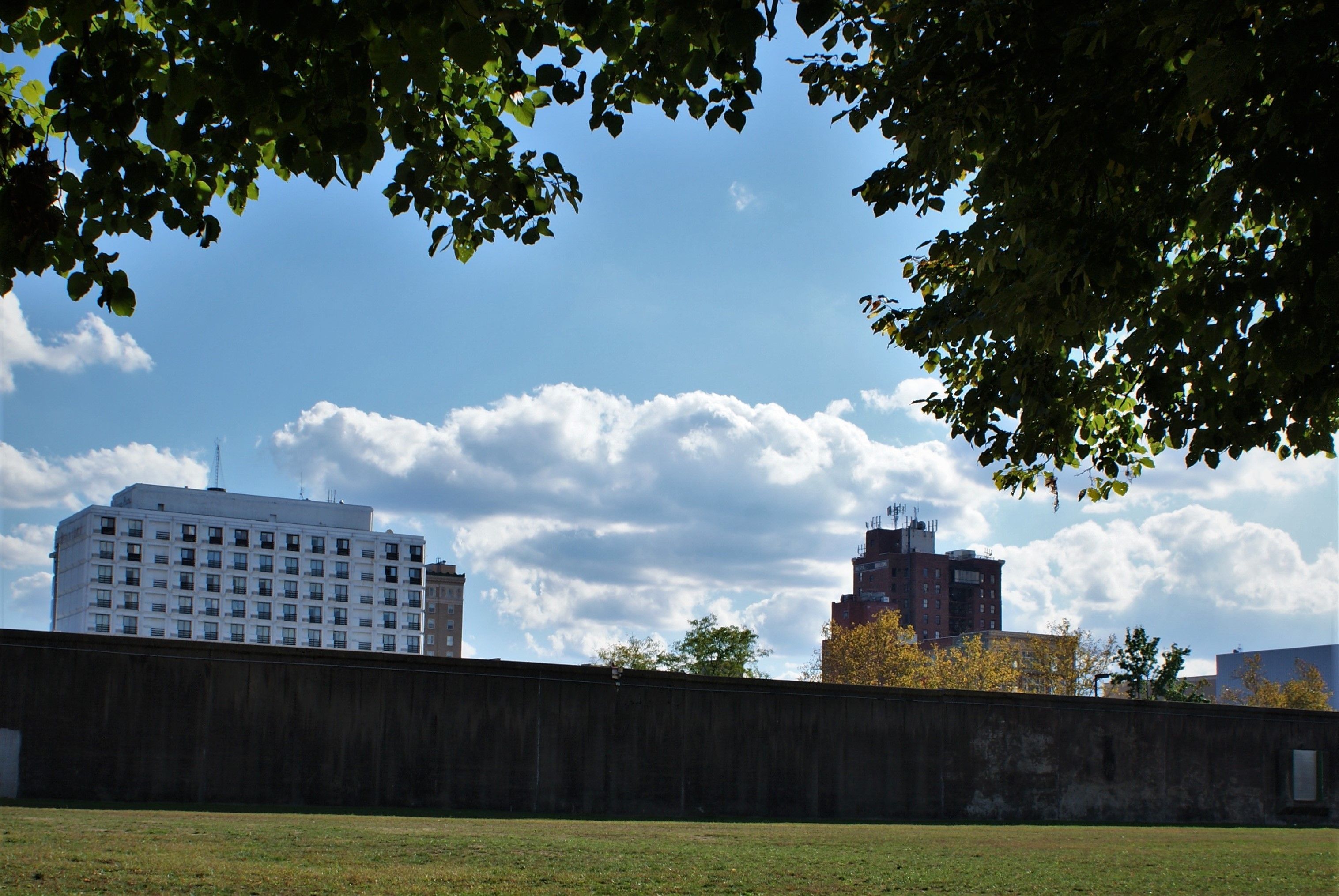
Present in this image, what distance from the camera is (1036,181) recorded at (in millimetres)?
8570

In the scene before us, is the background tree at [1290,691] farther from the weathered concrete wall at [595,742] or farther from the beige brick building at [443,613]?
the beige brick building at [443,613]

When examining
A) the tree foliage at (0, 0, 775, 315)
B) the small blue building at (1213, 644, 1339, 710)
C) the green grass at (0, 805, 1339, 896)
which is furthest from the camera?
the small blue building at (1213, 644, 1339, 710)

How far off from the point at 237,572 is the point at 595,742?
119m

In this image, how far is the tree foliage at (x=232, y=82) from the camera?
19.5ft

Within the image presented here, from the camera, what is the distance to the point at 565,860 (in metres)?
12.1

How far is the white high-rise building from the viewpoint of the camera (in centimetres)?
13138

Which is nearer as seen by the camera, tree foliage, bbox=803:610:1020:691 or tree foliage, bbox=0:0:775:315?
tree foliage, bbox=0:0:775:315

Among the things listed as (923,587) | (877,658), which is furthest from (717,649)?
(923,587)

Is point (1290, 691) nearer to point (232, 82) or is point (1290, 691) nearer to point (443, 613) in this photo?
point (232, 82)

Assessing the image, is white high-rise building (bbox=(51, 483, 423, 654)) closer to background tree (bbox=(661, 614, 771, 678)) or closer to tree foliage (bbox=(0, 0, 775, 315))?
background tree (bbox=(661, 614, 771, 678))

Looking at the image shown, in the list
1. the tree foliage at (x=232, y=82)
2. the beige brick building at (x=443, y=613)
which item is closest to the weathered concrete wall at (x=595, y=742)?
the tree foliage at (x=232, y=82)

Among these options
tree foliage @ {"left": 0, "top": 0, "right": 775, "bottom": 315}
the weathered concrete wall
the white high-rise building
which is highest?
the white high-rise building

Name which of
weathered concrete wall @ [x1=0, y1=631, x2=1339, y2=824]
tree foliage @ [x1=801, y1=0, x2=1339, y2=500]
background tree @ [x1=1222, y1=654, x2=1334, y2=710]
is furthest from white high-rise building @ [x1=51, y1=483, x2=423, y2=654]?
tree foliage @ [x1=801, y1=0, x2=1339, y2=500]

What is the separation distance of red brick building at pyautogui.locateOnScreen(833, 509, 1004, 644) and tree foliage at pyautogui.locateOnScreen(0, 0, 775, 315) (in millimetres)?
159254
